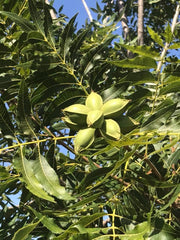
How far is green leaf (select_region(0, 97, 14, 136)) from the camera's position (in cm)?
148

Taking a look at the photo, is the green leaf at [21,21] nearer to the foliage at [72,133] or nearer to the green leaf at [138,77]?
the foliage at [72,133]

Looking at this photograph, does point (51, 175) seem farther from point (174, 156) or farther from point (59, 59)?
point (174, 156)

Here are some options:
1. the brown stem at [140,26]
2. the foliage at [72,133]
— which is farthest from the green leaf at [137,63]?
the brown stem at [140,26]

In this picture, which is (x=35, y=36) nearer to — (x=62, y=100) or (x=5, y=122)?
(x=62, y=100)

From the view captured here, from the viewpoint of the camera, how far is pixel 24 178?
1.31m

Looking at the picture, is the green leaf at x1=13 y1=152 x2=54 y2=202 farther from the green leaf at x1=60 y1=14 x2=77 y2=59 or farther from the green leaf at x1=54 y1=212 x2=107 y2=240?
the green leaf at x1=60 y1=14 x2=77 y2=59

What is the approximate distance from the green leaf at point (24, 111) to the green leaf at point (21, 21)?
12.0 inches

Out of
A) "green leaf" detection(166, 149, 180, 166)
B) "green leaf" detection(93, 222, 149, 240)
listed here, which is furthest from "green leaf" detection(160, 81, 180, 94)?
"green leaf" detection(93, 222, 149, 240)

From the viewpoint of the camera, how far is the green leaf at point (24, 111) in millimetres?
1425

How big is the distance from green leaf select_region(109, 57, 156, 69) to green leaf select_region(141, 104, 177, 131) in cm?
20

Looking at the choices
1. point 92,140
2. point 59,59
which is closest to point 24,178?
point 92,140

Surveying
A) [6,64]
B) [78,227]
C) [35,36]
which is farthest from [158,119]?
[6,64]

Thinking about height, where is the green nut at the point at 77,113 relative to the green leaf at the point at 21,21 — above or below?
below

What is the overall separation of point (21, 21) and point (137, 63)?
57 cm
